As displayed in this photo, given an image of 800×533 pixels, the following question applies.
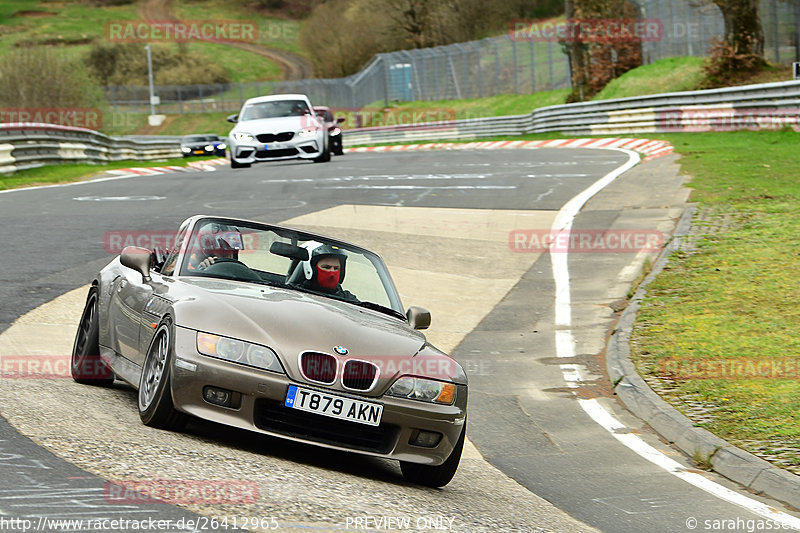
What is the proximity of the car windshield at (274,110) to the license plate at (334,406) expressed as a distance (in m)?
21.7

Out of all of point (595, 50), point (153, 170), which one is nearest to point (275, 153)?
point (153, 170)

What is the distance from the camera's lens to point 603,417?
8.38 m

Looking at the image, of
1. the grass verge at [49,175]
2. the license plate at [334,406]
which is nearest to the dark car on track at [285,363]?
the license plate at [334,406]

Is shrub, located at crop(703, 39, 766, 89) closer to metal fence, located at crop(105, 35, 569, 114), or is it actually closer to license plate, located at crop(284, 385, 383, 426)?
metal fence, located at crop(105, 35, 569, 114)

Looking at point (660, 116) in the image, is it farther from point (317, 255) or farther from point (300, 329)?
point (300, 329)

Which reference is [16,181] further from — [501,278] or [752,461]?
[752,461]

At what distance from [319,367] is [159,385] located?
88cm

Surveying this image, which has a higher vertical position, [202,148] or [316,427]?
[316,427]

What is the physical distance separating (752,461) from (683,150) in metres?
20.9

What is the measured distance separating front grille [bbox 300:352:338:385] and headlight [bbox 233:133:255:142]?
21282mm

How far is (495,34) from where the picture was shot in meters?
77.4

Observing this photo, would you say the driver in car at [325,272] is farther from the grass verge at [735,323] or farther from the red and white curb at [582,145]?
the red and white curb at [582,145]

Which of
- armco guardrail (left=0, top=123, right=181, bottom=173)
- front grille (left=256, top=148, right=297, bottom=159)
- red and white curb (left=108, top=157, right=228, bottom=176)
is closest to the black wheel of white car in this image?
front grille (left=256, top=148, right=297, bottom=159)

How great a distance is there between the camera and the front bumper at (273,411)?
5707 mm
